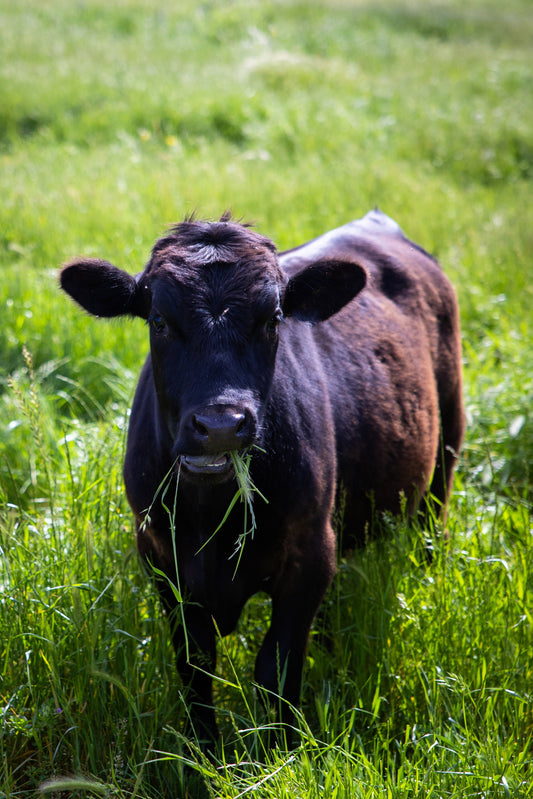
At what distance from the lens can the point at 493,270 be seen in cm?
777

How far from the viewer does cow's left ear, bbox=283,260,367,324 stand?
10.7 ft

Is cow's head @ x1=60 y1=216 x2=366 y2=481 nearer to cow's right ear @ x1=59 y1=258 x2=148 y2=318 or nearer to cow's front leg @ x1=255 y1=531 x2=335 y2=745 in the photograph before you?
cow's right ear @ x1=59 y1=258 x2=148 y2=318

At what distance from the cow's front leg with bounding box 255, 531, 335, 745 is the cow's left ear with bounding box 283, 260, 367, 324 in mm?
946

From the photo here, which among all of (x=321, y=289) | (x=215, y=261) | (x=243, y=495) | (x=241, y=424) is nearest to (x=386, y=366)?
(x=321, y=289)

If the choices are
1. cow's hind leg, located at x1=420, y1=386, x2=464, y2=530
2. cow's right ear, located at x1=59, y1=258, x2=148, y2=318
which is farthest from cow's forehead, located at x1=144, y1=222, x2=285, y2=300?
cow's hind leg, located at x1=420, y1=386, x2=464, y2=530

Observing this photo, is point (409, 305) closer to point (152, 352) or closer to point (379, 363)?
point (379, 363)

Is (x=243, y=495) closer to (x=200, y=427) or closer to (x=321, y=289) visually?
(x=200, y=427)

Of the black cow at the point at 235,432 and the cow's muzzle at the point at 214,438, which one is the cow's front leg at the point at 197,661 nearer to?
the black cow at the point at 235,432

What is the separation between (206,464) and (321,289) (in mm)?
1098

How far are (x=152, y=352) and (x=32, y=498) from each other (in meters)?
1.79

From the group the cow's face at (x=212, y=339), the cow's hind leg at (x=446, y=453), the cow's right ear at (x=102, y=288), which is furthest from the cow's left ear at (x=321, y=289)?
the cow's hind leg at (x=446, y=453)

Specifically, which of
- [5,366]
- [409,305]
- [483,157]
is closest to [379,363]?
[409,305]

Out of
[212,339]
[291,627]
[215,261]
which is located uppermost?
[215,261]

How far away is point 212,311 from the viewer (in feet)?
9.05
